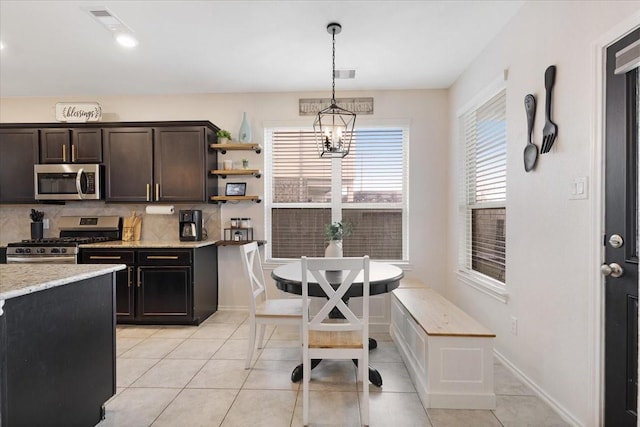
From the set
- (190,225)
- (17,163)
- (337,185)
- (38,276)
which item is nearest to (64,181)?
(17,163)

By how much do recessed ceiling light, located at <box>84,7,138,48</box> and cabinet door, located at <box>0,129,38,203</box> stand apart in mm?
2213

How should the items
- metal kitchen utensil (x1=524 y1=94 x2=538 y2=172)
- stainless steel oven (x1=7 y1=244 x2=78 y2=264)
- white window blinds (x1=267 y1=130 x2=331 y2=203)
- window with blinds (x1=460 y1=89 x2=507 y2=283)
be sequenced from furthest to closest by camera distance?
white window blinds (x1=267 y1=130 x2=331 y2=203), stainless steel oven (x1=7 y1=244 x2=78 y2=264), window with blinds (x1=460 y1=89 x2=507 y2=283), metal kitchen utensil (x1=524 y1=94 x2=538 y2=172)

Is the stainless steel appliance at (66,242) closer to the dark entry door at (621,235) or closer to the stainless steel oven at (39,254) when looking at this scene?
the stainless steel oven at (39,254)

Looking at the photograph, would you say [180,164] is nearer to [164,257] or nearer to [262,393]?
[164,257]

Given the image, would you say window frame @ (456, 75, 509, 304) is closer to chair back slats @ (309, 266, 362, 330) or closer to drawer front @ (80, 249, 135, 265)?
chair back slats @ (309, 266, 362, 330)

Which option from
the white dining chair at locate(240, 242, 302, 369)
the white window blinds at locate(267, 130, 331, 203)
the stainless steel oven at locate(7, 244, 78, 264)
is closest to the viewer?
the white dining chair at locate(240, 242, 302, 369)

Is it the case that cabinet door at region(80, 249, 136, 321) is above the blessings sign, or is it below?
below

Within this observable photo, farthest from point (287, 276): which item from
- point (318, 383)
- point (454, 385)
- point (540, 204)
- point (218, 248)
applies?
point (218, 248)

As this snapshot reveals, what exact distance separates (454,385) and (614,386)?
804 millimetres

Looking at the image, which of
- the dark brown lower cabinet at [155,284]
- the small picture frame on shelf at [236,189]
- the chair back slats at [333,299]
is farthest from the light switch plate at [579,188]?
the dark brown lower cabinet at [155,284]

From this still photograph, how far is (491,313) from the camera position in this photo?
2906 millimetres

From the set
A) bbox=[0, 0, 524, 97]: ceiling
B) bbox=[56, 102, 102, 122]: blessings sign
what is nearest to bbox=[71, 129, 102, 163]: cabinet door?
bbox=[56, 102, 102, 122]: blessings sign

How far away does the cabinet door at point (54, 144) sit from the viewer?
12.9 feet

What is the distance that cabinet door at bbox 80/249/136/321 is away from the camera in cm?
359
